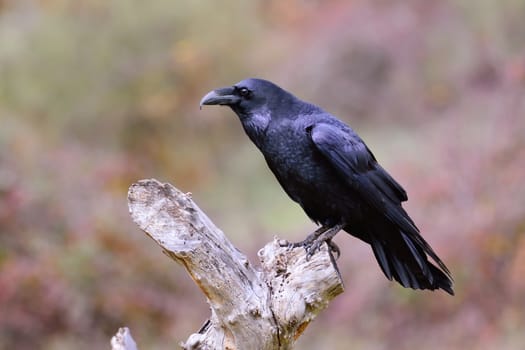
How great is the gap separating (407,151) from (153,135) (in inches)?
204

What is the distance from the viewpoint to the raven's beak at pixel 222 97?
4.09m

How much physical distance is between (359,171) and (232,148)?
1179 cm

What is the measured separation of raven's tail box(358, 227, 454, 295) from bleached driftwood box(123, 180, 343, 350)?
68 cm

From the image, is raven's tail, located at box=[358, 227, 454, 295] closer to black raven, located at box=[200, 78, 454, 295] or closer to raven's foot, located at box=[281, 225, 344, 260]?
black raven, located at box=[200, 78, 454, 295]

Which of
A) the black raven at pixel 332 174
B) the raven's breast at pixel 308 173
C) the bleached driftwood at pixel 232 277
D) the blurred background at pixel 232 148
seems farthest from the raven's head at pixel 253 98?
the blurred background at pixel 232 148

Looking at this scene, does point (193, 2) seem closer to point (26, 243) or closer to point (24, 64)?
point (24, 64)

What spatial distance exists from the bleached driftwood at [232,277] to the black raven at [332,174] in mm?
536

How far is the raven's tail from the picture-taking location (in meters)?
4.11

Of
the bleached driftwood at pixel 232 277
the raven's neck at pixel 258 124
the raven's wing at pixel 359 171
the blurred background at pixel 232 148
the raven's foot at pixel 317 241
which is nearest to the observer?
the bleached driftwood at pixel 232 277

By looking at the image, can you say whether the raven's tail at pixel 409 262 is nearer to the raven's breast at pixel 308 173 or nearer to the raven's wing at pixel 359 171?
the raven's wing at pixel 359 171

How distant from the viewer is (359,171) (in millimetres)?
4152

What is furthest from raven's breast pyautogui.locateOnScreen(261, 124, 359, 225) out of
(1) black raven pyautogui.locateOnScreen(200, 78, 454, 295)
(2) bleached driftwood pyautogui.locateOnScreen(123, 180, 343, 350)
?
(2) bleached driftwood pyautogui.locateOnScreen(123, 180, 343, 350)

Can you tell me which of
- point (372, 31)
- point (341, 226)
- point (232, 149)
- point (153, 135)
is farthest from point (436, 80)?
point (341, 226)

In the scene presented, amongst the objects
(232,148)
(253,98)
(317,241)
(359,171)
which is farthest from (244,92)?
(232,148)
